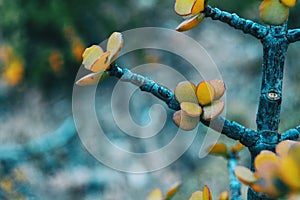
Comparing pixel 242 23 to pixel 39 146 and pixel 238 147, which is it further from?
pixel 39 146

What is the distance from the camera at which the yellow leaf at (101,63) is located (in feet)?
1.08

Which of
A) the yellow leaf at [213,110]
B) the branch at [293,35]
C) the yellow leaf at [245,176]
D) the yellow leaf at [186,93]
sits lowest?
the yellow leaf at [245,176]

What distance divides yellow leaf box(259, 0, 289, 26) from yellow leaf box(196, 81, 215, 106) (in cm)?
6

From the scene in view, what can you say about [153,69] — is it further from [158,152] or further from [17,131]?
[17,131]

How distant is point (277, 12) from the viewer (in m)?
0.30

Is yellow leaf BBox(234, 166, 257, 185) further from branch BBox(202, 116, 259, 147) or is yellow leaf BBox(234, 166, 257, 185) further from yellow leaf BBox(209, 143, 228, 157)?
yellow leaf BBox(209, 143, 228, 157)

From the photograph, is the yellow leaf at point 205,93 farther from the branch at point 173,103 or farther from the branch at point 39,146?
the branch at point 39,146

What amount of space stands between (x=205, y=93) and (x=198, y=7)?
2.5 inches

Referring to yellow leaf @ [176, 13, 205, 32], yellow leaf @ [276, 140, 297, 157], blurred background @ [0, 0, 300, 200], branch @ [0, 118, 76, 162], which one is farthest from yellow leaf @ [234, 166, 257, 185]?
branch @ [0, 118, 76, 162]

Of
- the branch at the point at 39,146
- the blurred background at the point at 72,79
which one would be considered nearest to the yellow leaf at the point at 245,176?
the blurred background at the point at 72,79

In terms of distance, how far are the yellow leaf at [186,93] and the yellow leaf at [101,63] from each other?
6 cm

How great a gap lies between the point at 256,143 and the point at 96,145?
163 cm

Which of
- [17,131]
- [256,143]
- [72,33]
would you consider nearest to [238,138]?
[256,143]

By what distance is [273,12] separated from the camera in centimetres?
30
